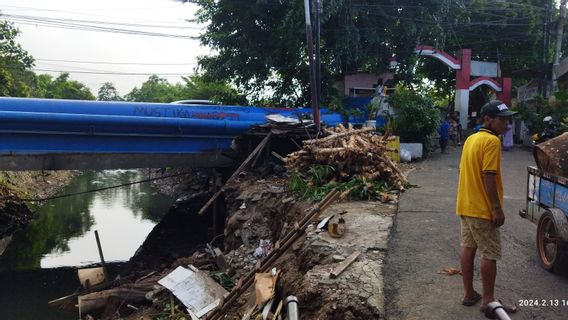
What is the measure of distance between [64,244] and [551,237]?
51.0ft

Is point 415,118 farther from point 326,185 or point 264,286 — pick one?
point 264,286

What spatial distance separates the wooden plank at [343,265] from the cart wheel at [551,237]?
2033mm

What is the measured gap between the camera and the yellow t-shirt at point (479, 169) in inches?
150

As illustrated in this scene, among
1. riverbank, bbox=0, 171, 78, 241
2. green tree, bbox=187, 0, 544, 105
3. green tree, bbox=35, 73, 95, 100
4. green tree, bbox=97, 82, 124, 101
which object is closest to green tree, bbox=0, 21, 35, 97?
riverbank, bbox=0, 171, 78, 241

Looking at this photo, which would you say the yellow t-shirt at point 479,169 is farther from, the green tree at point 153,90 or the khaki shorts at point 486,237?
the green tree at point 153,90

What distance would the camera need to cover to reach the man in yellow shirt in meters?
3.80

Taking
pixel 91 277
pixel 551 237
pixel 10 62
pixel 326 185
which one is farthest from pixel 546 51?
pixel 10 62

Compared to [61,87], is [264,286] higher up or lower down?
lower down

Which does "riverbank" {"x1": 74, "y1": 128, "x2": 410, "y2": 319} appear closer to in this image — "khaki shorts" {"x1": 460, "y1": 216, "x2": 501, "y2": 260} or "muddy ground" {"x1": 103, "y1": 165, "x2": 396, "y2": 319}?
"muddy ground" {"x1": 103, "y1": 165, "x2": 396, "y2": 319}

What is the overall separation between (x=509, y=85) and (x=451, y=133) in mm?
5536

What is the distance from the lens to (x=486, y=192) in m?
3.85

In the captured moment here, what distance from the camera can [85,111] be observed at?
11.6 meters

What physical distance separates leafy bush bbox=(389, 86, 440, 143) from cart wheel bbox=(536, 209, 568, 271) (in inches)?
379

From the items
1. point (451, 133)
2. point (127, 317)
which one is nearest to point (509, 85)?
point (451, 133)
